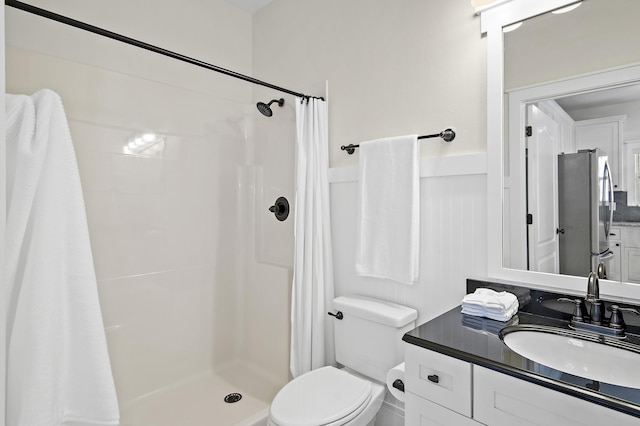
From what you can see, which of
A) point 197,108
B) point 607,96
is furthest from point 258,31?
point 607,96

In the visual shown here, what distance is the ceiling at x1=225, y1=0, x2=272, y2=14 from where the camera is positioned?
2447 mm

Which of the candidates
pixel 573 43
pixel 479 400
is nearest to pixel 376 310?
pixel 479 400

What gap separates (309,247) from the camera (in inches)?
75.2

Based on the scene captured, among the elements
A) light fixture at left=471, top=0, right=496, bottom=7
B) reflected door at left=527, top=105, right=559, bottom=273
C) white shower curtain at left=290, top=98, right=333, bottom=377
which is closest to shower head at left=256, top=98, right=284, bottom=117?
white shower curtain at left=290, top=98, right=333, bottom=377

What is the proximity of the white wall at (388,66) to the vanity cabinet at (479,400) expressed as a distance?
89 cm

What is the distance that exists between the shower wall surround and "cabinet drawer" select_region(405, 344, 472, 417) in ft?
3.83

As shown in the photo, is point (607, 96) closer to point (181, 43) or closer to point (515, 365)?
point (515, 365)

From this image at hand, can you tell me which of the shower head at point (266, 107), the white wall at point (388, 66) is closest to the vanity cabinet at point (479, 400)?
the white wall at point (388, 66)

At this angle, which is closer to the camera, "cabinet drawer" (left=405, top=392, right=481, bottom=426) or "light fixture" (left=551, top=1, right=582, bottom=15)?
"cabinet drawer" (left=405, top=392, right=481, bottom=426)

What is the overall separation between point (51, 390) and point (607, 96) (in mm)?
2040

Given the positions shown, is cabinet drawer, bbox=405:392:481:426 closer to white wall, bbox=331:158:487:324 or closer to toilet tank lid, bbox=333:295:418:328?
toilet tank lid, bbox=333:295:418:328

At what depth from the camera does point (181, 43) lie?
7.40 feet

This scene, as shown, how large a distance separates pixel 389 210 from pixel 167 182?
141 cm

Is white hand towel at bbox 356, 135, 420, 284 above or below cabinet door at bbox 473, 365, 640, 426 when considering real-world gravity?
above
